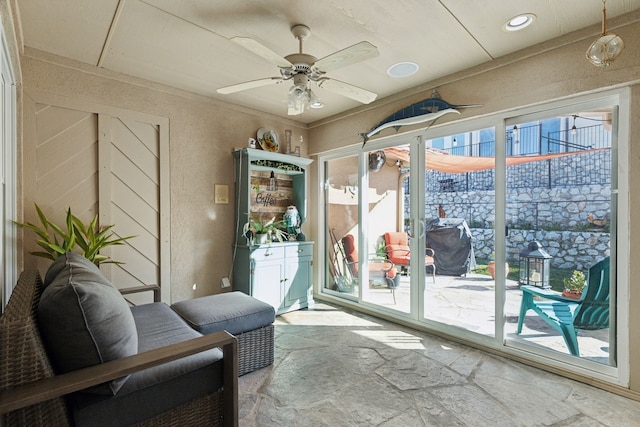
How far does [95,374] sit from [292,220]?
291 cm

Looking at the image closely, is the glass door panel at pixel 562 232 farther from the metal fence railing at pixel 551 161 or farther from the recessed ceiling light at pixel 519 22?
the recessed ceiling light at pixel 519 22

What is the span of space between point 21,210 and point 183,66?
1.73 meters

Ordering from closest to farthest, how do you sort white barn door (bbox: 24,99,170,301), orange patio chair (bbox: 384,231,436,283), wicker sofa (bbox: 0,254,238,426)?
wicker sofa (bbox: 0,254,238,426)
white barn door (bbox: 24,99,170,301)
orange patio chair (bbox: 384,231,436,283)

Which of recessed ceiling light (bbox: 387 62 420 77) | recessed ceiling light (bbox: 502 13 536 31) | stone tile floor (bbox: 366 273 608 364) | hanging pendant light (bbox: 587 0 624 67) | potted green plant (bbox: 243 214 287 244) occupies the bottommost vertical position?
stone tile floor (bbox: 366 273 608 364)

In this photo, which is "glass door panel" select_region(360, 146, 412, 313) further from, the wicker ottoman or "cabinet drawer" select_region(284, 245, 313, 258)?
the wicker ottoman

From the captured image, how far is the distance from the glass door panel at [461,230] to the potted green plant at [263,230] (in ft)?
5.84

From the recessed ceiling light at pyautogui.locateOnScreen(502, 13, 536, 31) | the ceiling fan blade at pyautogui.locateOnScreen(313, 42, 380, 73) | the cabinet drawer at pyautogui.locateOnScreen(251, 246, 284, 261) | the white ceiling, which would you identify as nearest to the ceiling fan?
the ceiling fan blade at pyautogui.locateOnScreen(313, 42, 380, 73)

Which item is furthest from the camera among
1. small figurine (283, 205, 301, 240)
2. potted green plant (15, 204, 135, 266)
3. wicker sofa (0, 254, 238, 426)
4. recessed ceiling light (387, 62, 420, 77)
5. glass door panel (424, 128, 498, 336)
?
Answer: small figurine (283, 205, 301, 240)

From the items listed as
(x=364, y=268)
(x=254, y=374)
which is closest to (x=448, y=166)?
(x=364, y=268)

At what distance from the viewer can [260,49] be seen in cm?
188

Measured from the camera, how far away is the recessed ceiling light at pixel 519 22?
6.90 ft

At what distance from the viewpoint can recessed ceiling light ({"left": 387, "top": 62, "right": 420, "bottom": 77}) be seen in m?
2.78

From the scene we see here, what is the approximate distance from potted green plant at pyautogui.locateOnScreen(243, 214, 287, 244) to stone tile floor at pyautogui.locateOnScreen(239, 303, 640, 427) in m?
1.20

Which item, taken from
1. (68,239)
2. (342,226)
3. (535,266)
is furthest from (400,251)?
(68,239)
